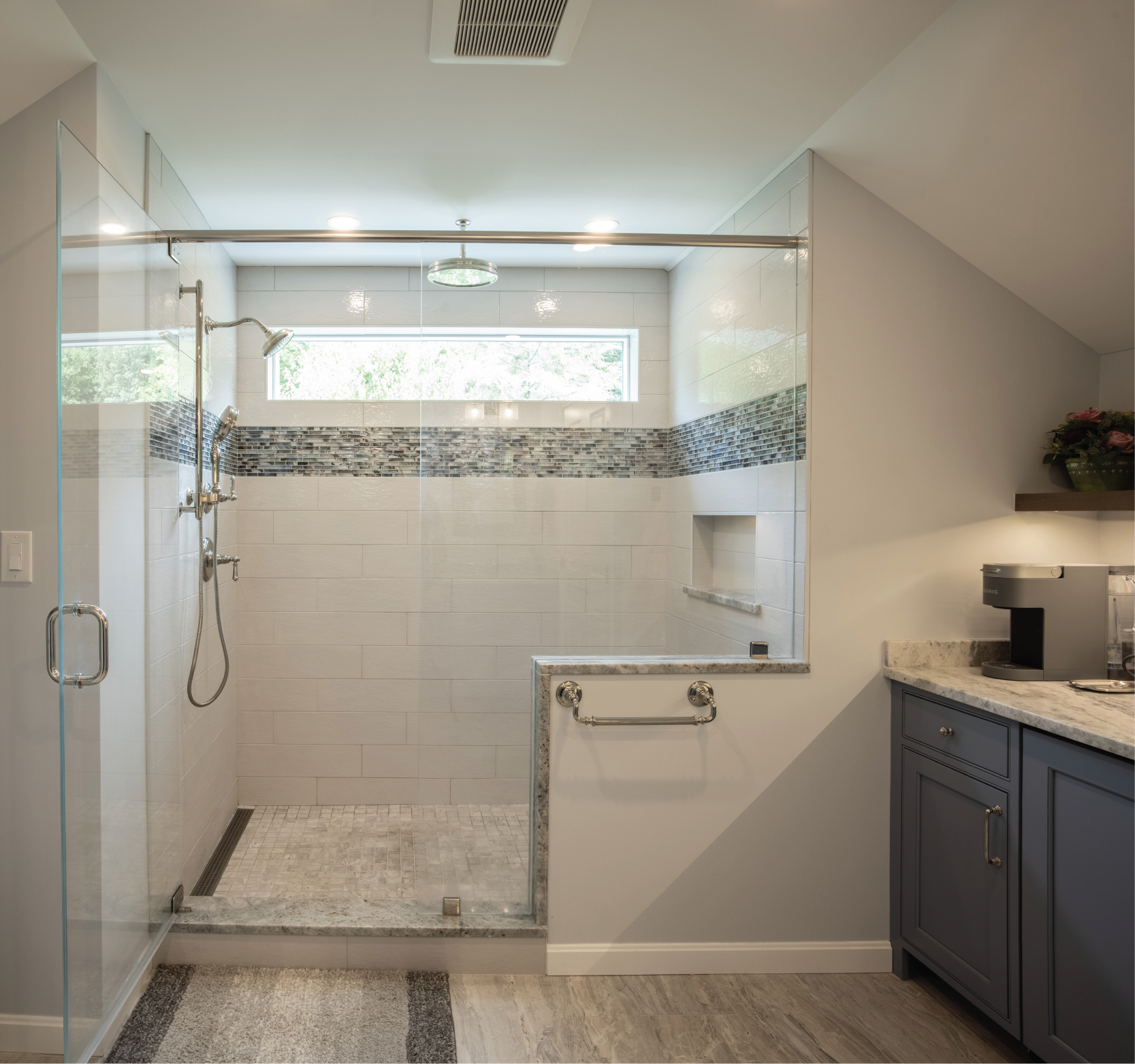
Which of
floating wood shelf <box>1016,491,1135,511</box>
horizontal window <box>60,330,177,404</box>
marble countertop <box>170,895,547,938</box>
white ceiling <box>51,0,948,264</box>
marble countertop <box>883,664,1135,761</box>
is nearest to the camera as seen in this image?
horizontal window <box>60,330,177,404</box>

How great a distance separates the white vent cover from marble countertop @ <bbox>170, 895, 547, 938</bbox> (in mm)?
2333

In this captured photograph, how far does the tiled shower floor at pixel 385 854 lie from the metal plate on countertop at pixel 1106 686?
1563 mm

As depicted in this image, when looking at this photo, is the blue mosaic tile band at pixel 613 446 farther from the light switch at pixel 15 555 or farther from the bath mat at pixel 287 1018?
the bath mat at pixel 287 1018

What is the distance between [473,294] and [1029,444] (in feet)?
5.68

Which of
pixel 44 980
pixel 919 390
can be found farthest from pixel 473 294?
pixel 44 980

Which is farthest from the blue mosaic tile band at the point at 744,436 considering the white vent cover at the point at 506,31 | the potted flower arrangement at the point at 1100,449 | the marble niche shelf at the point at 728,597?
the white vent cover at the point at 506,31

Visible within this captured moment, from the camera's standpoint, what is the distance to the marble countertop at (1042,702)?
1.88m

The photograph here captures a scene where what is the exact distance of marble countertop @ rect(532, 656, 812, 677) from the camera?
2602 mm

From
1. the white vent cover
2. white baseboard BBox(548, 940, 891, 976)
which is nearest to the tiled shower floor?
white baseboard BBox(548, 940, 891, 976)

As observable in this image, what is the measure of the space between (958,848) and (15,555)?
2529mm

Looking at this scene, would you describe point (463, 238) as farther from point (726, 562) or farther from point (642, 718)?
point (642, 718)

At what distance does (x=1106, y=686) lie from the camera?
92.8 inches

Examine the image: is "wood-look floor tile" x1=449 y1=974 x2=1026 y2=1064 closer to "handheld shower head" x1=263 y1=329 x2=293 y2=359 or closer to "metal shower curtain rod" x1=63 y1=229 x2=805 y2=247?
"metal shower curtain rod" x1=63 y1=229 x2=805 y2=247

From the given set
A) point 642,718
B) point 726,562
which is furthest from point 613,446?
point 642,718
